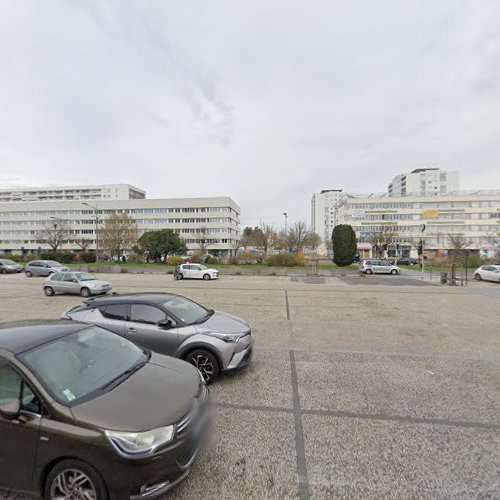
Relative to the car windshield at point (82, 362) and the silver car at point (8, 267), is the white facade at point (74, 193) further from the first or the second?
Answer: the car windshield at point (82, 362)

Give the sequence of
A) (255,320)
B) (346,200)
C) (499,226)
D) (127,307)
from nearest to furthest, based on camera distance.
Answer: (127,307), (255,320), (499,226), (346,200)

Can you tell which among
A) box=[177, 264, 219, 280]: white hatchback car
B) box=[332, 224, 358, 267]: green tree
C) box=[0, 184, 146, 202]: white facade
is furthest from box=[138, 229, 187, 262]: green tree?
box=[0, 184, 146, 202]: white facade

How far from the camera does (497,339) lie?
6.82 meters

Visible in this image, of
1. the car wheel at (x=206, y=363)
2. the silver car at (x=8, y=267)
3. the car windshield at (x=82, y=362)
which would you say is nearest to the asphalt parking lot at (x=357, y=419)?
the car wheel at (x=206, y=363)

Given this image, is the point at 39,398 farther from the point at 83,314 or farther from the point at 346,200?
the point at 346,200

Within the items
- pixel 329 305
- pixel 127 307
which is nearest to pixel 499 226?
pixel 329 305

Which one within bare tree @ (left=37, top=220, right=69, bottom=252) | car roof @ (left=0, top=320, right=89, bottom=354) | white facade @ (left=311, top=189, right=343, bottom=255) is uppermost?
white facade @ (left=311, top=189, right=343, bottom=255)

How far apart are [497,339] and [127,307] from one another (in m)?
8.60

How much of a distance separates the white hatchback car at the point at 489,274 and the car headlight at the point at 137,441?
27.2 metres

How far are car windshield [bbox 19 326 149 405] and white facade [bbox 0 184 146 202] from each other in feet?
327

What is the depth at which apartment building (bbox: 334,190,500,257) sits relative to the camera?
2571 inches

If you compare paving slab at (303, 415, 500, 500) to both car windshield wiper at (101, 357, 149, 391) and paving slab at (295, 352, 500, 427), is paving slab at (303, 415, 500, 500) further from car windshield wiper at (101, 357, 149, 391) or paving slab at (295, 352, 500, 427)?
car windshield wiper at (101, 357, 149, 391)

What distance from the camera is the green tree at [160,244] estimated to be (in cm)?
4009

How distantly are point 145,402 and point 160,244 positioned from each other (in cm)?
3959
